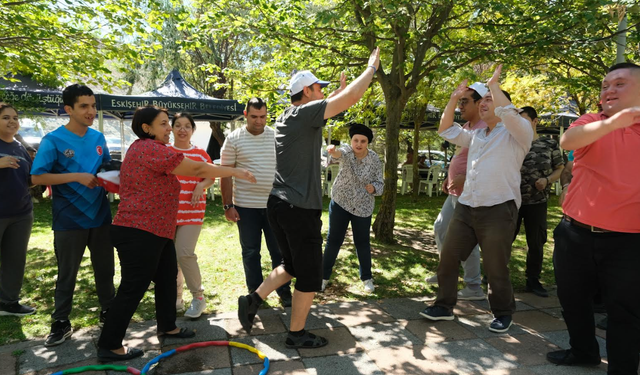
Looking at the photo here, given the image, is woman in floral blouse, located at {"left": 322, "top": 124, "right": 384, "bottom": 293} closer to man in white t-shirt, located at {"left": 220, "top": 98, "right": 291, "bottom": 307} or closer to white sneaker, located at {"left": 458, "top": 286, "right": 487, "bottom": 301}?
man in white t-shirt, located at {"left": 220, "top": 98, "right": 291, "bottom": 307}

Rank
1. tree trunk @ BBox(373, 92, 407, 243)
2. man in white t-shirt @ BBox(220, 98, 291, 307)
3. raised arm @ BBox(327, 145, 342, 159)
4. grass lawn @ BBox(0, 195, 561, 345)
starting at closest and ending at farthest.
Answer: grass lawn @ BBox(0, 195, 561, 345) < man in white t-shirt @ BBox(220, 98, 291, 307) < raised arm @ BBox(327, 145, 342, 159) < tree trunk @ BBox(373, 92, 407, 243)

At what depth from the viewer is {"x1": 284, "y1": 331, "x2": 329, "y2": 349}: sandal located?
3.31m

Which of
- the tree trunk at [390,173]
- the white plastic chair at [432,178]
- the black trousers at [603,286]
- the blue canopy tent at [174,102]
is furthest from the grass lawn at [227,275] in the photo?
the white plastic chair at [432,178]

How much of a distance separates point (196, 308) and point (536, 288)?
3.54 meters

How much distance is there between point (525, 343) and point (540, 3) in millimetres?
4235

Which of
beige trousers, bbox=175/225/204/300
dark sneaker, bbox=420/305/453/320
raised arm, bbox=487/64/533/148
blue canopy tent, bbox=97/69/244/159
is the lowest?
dark sneaker, bbox=420/305/453/320

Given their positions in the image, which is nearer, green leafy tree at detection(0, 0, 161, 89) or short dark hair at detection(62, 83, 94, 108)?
short dark hair at detection(62, 83, 94, 108)

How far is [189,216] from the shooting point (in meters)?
3.91

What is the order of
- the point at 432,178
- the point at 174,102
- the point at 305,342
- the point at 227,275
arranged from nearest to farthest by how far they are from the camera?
1. the point at 305,342
2. the point at 227,275
3. the point at 174,102
4. the point at 432,178

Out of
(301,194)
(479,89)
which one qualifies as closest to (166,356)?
(301,194)

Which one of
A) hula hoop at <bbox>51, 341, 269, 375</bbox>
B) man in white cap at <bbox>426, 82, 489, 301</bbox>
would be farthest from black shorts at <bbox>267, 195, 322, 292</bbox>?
man in white cap at <bbox>426, 82, 489, 301</bbox>

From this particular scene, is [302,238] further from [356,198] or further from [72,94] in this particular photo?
[72,94]

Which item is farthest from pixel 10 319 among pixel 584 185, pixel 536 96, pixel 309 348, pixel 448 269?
pixel 536 96

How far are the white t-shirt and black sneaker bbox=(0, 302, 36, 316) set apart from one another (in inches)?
84.6
